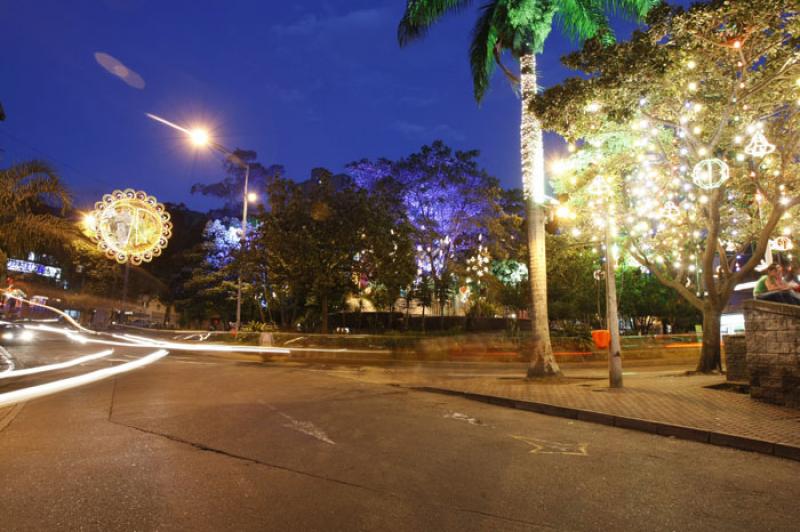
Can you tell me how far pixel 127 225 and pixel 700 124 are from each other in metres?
16.5

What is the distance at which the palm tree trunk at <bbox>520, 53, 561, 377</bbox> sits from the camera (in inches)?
585

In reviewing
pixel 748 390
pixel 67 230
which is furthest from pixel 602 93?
pixel 67 230

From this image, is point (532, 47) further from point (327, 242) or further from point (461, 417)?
point (327, 242)

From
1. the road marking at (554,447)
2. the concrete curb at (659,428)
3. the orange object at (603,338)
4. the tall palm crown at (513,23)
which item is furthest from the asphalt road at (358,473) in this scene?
the tall palm crown at (513,23)

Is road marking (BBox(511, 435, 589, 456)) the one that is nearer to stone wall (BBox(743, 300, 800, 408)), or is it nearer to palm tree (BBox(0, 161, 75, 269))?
stone wall (BBox(743, 300, 800, 408))

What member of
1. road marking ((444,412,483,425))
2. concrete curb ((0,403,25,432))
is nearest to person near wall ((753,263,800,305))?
road marking ((444,412,483,425))

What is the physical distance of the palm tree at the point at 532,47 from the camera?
48.8 feet

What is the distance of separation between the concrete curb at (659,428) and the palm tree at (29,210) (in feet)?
43.5

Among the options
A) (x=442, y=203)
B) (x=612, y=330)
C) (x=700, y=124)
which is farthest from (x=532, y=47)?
(x=442, y=203)

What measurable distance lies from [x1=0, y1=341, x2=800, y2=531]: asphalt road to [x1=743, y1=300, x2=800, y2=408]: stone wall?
373 centimetres

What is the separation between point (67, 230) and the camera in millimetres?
16000

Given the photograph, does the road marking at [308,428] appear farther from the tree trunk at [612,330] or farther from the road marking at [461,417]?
the tree trunk at [612,330]

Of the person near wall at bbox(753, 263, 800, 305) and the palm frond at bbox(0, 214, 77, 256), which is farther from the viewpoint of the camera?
the palm frond at bbox(0, 214, 77, 256)

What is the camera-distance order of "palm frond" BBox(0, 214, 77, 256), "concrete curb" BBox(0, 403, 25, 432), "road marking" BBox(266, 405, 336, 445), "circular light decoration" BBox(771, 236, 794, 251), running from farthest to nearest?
"circular light decoration" BBox(771, 236, 794, 251) → "palm frond" BBox(0, 214, 77, 256) → "concrete curb" BBox(0, 403, 25, 432) → "road marking" BBox(266, 405, 336, 445)
